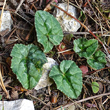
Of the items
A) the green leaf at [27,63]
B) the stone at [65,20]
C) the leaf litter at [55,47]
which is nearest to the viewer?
the green leaf at [27,63]

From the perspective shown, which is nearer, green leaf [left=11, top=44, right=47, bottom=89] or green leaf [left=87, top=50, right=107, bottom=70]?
green leaf [left=11, top=44, right=47, bottom=89]

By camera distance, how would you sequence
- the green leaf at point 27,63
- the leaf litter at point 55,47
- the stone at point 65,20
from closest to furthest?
1. the green leaf at point 27,63
2. the leaf litter at point 55,47
3. the stone at point 65,20

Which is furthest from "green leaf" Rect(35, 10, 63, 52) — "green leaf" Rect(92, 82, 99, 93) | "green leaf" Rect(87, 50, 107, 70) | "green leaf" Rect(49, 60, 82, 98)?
"green leaf" Rect(92, 82, 99, 93)

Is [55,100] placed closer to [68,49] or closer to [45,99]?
[45,99]

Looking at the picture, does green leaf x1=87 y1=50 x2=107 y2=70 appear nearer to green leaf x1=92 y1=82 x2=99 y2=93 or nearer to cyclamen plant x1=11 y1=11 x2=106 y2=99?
cyclamen plant x1=11 y1=11 x2=106 y2=99

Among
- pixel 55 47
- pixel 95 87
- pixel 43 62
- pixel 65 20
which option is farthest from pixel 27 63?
pixel 95 87

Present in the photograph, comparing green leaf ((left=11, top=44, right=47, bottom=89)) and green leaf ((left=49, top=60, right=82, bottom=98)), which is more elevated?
green leaf ((left=11, top=44, right=47, bottom=89))

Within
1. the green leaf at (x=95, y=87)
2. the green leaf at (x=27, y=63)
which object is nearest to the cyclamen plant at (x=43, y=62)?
the green leaf at (x=27, y=63)

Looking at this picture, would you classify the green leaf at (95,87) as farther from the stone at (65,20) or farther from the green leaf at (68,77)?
the stone at (65,20)
